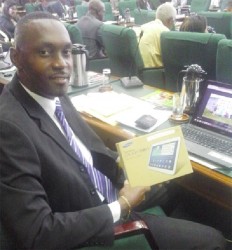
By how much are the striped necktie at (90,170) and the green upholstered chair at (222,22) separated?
400 cm

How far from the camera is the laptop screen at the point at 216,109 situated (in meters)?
1.42

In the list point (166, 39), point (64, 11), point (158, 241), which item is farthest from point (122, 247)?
point (64, 11)

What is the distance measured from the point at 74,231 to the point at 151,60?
8.19ft

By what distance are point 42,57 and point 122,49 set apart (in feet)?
5.74

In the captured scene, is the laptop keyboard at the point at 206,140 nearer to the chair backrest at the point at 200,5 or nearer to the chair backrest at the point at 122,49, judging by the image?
the chair backrest at the point at 122,49

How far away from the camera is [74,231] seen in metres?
0.96

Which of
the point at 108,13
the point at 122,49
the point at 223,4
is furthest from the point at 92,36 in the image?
the point at 223,4

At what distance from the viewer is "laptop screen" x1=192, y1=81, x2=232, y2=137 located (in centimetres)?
142

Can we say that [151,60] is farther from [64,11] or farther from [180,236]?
[64,11]

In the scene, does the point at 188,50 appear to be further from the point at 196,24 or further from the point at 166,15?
the point at 166,15

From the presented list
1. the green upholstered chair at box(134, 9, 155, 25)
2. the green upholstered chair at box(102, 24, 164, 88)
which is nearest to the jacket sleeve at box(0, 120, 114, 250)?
the green upholstered chair at box(102, 24, 164, 88)

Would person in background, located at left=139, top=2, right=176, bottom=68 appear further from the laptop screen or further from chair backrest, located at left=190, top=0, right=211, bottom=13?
chair backrest, located at left=190, top=0, right=211, bottom=13

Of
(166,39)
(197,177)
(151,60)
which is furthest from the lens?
(151,60)

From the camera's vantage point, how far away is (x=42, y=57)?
1.12 meters
